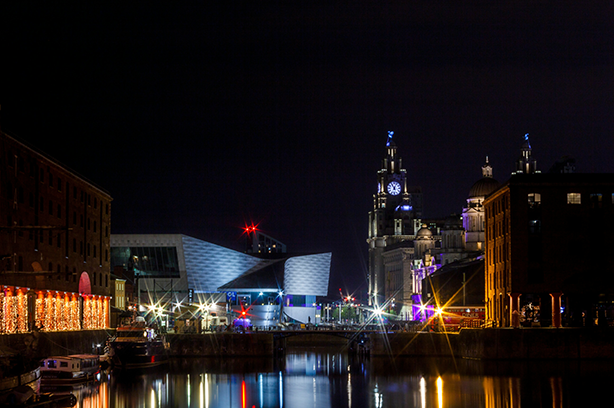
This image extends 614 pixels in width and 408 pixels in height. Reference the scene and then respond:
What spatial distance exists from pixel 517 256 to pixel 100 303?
50.2m

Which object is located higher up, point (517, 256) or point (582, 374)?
point (517, 256)

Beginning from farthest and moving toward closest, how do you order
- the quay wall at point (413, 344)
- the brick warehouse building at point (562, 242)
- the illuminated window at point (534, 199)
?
the illuminated window at point (534, 199) → the brick warehouse building at point (562, 242) → the quay wall at point (413, 344)

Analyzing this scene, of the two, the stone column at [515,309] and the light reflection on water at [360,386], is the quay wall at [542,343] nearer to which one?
the light reflection on water at [360,386]

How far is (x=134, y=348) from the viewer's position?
95.1 m

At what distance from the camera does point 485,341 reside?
99000mm

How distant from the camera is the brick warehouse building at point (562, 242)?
4033 inches

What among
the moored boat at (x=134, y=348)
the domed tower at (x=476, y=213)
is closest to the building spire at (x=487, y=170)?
the domed tower at (x=476, y=213)

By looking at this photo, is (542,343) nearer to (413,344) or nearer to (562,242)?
(562,242)

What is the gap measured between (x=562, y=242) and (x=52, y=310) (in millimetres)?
53623

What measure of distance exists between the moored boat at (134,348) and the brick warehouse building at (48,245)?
6266 mm

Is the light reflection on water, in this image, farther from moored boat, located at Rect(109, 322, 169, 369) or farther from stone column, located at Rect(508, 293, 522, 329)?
stone column, located at Rect(508, 293, 522, 329)

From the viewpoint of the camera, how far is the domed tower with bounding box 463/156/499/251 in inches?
7205

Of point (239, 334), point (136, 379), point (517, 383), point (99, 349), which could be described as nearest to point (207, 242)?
point (239, 334)

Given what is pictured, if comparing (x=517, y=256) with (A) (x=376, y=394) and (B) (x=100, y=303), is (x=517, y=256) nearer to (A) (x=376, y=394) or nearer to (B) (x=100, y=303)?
(A) (x=376, y=394)
